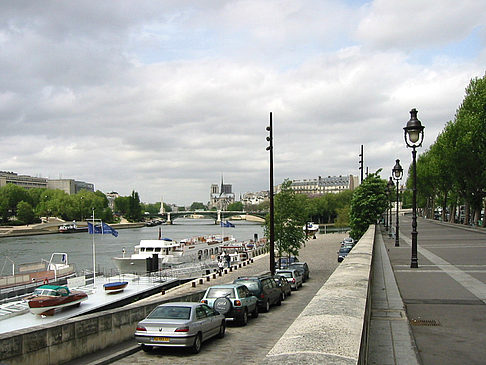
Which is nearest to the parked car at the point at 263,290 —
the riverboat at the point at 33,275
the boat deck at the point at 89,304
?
the boat deck at the point at 89,304

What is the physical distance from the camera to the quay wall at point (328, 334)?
4.35m

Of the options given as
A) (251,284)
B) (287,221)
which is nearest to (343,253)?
(287,221)

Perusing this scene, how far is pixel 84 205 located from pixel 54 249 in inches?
3368

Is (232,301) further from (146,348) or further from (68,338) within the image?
(68,338)

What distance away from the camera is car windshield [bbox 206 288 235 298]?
1653 centimetres

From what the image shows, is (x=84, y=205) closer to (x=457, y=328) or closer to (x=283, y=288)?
(x=283, y=288)

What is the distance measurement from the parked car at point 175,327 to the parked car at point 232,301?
3.10 metres

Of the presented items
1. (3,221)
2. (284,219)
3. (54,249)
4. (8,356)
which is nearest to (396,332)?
(8,356)

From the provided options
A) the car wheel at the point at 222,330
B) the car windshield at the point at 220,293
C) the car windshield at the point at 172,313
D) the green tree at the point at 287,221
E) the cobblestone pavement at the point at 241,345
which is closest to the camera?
the cobblestone pavement at the point at 241,345

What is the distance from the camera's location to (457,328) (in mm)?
9312

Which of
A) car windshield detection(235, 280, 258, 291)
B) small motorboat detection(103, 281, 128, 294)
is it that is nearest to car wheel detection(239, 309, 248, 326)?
car windshield detection(235, 280, 258, 291)

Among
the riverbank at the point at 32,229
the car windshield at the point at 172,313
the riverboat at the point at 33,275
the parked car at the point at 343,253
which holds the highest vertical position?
the car windshield at the point at 172,313

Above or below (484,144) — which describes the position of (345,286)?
below

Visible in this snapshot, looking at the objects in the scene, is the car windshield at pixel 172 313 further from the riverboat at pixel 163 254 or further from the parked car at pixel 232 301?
the riverboat at pixel 163 254
